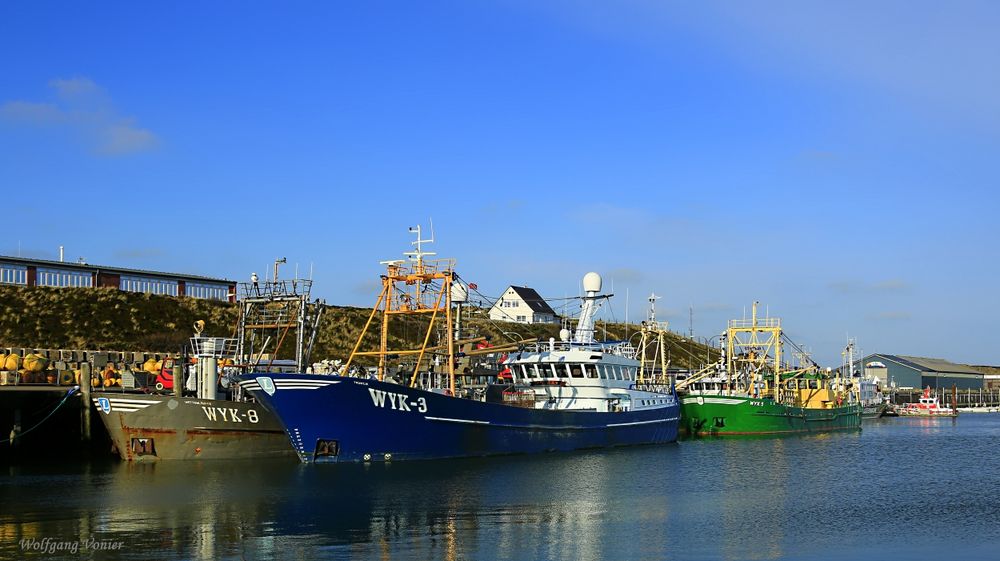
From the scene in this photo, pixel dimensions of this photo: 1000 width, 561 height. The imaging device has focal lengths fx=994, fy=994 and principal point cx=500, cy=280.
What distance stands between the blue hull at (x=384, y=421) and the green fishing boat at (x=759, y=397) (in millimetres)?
25165

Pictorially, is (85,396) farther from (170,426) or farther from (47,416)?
(170,426)

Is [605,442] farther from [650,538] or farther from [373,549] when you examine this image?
[373,549]

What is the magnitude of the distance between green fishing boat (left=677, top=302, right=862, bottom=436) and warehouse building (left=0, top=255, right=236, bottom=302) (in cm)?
3925

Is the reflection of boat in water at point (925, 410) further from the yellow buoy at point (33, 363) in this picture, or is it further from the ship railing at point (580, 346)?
the yellow buoy at point (33, 363)

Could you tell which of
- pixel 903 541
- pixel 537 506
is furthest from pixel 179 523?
pixel 903 541

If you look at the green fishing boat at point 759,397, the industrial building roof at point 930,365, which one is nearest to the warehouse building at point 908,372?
the industrial building roof at point 930,365

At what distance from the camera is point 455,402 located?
39.5 m

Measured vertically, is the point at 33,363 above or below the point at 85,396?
above

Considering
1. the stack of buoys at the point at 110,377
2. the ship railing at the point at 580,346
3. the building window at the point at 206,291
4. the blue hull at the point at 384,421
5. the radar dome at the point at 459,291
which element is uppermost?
the building window at the point at 206,291

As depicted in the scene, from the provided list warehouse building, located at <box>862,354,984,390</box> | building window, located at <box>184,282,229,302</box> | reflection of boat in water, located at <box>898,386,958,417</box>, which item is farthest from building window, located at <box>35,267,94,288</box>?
warehouse building, located at <box>862,354,984,390</box>

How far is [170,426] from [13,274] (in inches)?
2008

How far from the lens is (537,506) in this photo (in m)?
29.7

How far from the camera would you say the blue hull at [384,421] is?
3619cm
